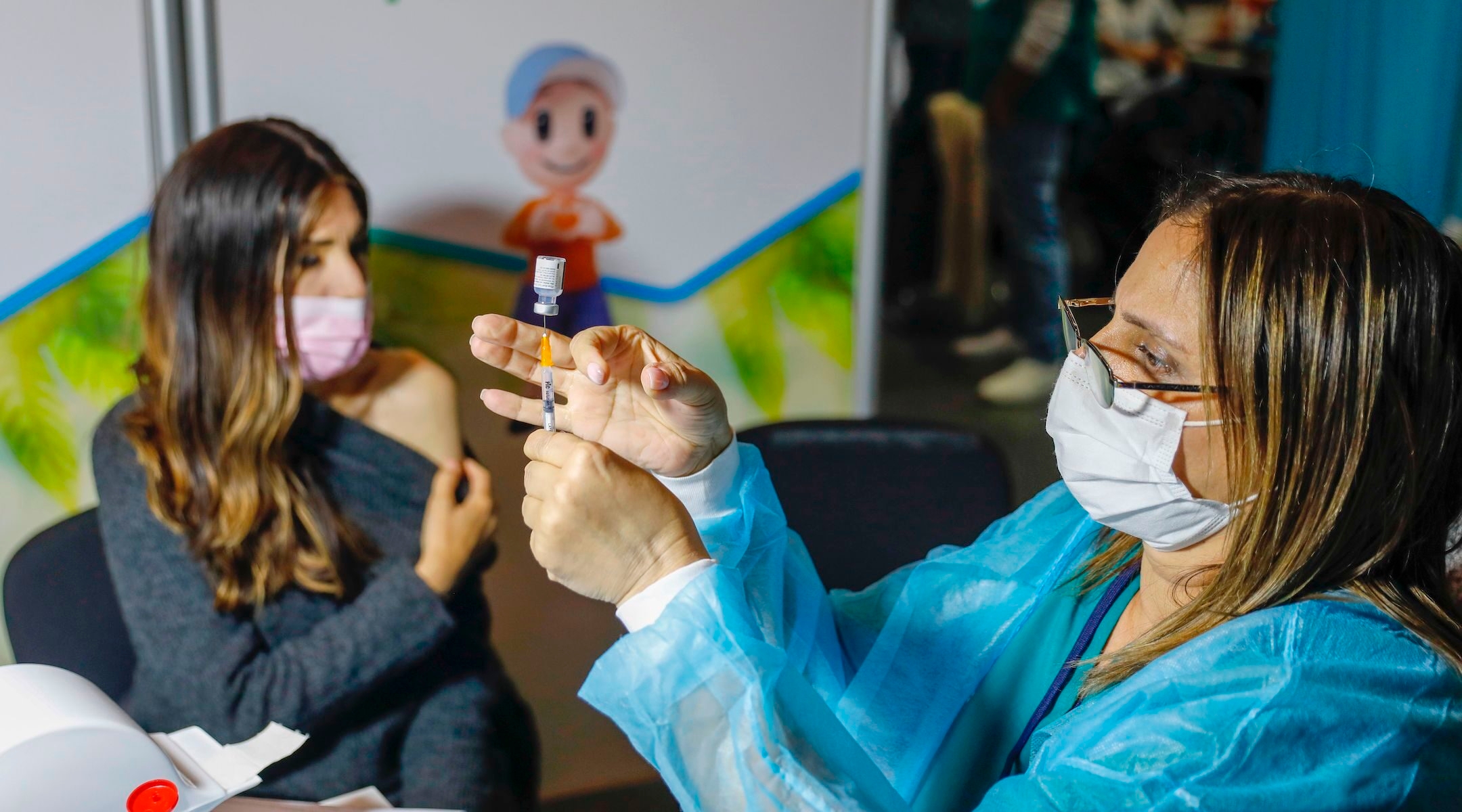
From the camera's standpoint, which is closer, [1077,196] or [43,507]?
[43,507]

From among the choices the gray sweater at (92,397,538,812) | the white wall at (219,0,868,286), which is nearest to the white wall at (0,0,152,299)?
the white wall at (219,0,868,286)

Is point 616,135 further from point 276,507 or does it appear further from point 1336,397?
point 1336,397

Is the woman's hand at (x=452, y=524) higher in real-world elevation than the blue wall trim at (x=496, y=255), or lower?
lower

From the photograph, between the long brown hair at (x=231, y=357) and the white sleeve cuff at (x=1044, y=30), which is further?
the white sleeve cuff at (x=1044, y=30)

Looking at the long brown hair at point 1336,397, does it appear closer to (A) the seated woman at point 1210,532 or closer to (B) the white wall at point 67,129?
(A) the seated woman at point 1210,532

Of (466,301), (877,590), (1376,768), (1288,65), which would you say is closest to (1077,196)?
(1288,65)

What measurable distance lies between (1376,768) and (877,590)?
0.60 metres

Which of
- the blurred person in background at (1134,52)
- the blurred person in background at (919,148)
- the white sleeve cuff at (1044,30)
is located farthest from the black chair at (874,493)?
the blurred person in background at (1134,52)

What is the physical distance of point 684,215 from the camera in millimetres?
2037

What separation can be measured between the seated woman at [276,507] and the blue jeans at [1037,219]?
2.61 metres

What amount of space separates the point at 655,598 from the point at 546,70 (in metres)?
1.26

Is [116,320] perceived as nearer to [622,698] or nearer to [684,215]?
[684,215]

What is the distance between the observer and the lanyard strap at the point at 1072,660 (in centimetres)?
110

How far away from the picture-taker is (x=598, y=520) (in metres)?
0.85
